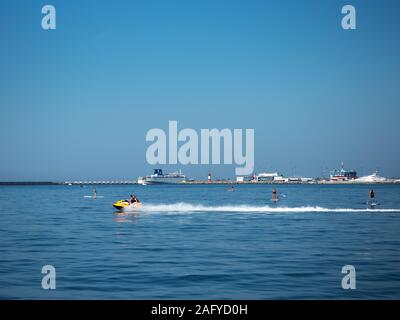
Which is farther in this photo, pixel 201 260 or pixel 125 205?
pixel 125 205

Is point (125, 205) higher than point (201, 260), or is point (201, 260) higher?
point (201, 260)

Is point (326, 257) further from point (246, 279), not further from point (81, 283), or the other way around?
point (81, 283)

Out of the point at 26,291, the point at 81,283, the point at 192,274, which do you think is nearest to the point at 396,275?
the point at 192,274

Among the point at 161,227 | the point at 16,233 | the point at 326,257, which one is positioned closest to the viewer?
the point at 326,257

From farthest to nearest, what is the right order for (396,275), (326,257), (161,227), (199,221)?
(199,221) → (161,227) → (326,257) → (396,275)

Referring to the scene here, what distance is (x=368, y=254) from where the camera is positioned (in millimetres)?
29781

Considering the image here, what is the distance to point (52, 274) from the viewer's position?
2244 cm

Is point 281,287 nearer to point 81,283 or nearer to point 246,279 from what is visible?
point 246,279

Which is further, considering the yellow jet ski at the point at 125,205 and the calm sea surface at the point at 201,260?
the yellow jet ski at the point at 125,205

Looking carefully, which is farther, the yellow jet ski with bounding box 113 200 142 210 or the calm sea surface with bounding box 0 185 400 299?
the yellow jet ski with bounding box 113 200 142 210
